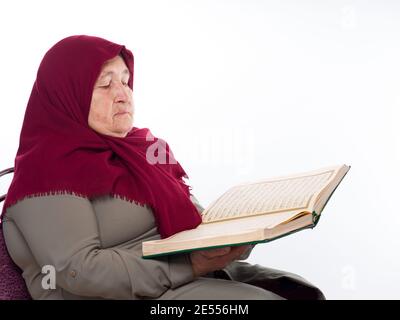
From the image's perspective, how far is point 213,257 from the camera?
3.72 ft

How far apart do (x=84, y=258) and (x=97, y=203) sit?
137 mm

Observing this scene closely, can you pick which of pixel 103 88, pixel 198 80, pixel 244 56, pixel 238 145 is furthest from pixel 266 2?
pixel 103 88

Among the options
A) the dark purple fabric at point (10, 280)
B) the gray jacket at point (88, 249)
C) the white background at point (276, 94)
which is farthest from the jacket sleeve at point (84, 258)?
the white background at point (276, 94)

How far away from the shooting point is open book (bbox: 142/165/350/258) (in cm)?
102

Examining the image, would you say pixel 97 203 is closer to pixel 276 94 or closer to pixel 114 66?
pixel 114 66

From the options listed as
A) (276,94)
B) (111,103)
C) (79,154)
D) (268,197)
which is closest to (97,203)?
(79,154)

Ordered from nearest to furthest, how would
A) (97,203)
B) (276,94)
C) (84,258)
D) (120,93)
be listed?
1. (84,258)
2. (97,203)
3. (120,93)
4. (276,94)

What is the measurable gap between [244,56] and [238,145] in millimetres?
374

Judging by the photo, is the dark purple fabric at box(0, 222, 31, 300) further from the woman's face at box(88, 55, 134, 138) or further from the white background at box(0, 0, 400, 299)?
the white background at box(0, 0, 400, 299)

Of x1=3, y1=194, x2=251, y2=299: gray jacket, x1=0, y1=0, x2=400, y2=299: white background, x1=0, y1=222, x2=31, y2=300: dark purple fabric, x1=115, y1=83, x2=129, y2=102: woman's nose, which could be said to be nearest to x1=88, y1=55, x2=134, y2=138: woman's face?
x1=115, y1=83, x2=129, y2=102: woman's nose

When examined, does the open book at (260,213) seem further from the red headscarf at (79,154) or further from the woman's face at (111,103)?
the woman's face at (111,103)

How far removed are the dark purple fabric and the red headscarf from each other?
11cm

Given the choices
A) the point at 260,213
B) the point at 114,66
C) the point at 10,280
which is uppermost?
the point at 114,66

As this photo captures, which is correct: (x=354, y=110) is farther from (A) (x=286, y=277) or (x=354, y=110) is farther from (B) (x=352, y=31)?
(A) (x=286, y=277)
